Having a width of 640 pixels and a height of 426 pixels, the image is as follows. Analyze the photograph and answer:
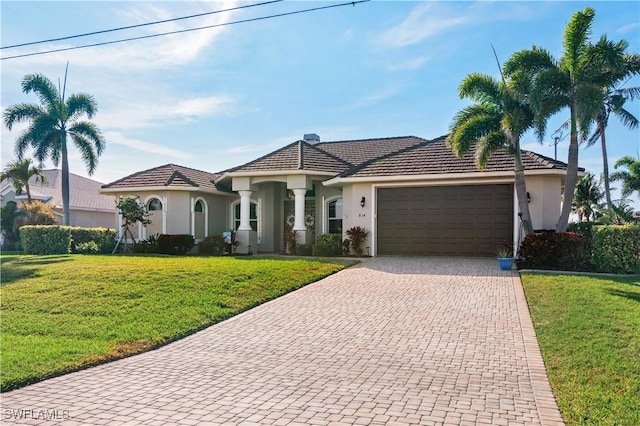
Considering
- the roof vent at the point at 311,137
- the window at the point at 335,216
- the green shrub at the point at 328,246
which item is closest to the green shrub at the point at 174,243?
the green shrub at the point at 328,246

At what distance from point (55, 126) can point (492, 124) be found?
2162 centimetres

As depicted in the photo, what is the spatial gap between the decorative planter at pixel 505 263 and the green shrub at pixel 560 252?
1.80 ft

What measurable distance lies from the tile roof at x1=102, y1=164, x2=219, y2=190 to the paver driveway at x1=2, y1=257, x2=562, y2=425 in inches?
551

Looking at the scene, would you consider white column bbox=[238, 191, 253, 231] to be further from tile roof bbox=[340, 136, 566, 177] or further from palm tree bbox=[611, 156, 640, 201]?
palm tree bbox=[611, 156, 640, 201]

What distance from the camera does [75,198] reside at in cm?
3275

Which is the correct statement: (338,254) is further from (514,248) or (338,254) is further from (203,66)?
(203,66)

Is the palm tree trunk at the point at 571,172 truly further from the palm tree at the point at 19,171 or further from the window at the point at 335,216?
the palm tree at the point at 19,171

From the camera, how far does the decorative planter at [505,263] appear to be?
1400cm

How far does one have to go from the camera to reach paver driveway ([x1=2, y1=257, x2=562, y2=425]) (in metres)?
4.54

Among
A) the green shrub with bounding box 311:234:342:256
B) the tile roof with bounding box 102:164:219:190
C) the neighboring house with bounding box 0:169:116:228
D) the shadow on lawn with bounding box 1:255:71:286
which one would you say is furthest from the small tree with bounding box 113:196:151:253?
the neighboring house with bounding box 0:169:116:228

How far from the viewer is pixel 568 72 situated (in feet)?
46.4

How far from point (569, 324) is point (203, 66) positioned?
37.3ft

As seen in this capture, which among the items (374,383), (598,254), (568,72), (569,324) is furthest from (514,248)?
(374,383)

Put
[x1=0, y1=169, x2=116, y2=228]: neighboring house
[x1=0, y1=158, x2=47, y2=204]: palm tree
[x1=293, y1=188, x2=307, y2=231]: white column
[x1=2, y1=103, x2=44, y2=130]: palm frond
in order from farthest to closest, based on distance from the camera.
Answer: [x1=0, y1=169, x2=116, y2=228]: neighboring house, [x1=0, y1=158, x2=47, y2=204]: palm tree, [x1=2, y1=103, x2=44, y2=130]: palm frond, [x1=293, y1=188, x2=307, y2=231]: white column
